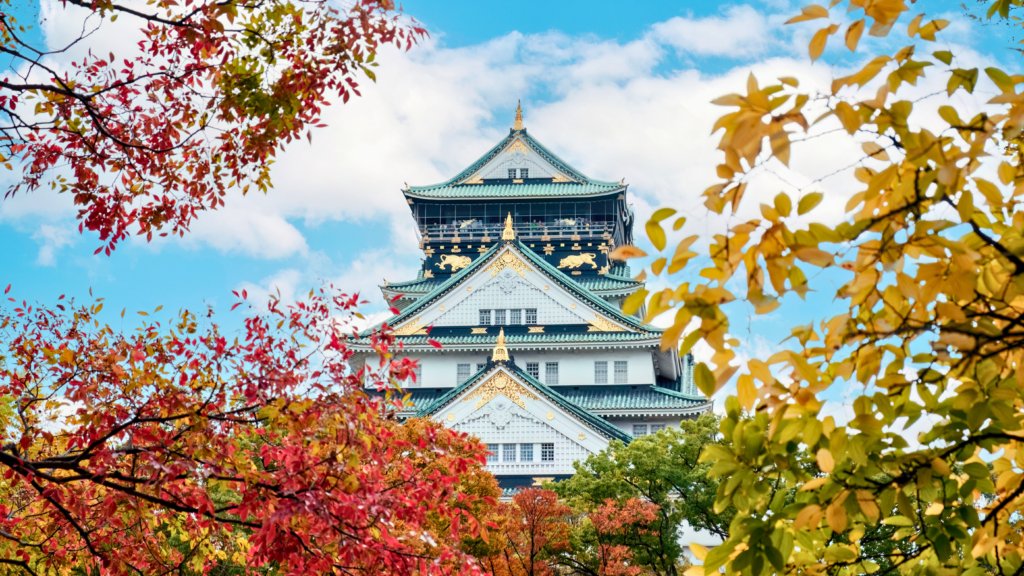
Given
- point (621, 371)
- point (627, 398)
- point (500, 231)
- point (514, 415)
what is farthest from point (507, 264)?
point (514, 415)

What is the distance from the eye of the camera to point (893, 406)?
393 centimetres

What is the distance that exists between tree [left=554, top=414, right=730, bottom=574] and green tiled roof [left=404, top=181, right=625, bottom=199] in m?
25.1

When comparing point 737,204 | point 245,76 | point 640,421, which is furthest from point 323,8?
point 640,421

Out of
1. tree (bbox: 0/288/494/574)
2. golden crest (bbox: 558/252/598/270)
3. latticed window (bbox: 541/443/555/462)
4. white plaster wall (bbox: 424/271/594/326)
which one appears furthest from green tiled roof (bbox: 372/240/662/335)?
tree (bbox: 0/288/494/574)

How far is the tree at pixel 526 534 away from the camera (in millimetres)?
17922

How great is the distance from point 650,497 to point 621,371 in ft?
63.0

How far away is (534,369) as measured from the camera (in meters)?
41.0

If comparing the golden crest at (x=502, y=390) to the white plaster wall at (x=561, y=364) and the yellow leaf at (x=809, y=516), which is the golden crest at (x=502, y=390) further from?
the yellow leaf at (x=809, y=516)

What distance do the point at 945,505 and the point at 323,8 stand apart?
5.64 m

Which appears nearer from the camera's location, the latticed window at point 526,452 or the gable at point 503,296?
the latticed window at point 526,452

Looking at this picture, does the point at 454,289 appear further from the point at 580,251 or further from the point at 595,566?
the point at 595,566

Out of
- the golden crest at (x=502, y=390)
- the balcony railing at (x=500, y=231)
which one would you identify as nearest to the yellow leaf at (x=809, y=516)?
the golden crest at (x=502, y=390)

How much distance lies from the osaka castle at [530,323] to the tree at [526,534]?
439 inches

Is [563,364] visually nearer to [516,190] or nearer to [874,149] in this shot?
[516,190]
